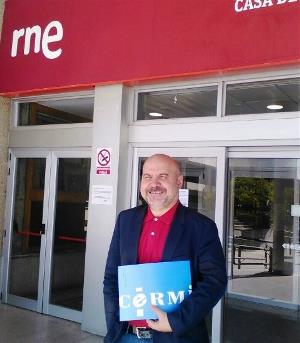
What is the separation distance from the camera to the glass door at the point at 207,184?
Result: 3984mm

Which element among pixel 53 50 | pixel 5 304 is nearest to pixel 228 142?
pixel 53 50

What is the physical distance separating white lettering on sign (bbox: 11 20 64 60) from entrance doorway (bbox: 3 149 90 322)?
1198 mm

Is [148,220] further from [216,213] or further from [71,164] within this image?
[71,164]

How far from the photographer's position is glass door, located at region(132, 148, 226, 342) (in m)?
3.98

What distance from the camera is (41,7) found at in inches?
198

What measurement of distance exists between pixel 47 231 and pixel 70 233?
319 millimetres

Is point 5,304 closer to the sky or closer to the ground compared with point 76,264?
closer to the ground

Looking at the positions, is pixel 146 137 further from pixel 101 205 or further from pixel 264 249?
pixel 264 249

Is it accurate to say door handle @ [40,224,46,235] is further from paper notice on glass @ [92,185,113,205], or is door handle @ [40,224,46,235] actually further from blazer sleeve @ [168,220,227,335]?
blazer sleeve @ [168,220,227,335]

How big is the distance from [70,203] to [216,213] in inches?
76.0

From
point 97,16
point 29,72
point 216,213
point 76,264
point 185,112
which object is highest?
point 97,16

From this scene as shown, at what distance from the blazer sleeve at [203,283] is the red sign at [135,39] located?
217 cm

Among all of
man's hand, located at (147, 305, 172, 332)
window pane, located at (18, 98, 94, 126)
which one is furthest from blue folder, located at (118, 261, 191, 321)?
window pane, located at (18, 98, 94, 126)

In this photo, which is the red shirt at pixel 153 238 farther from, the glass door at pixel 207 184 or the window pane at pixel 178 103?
the window pane at pixel 178 103
